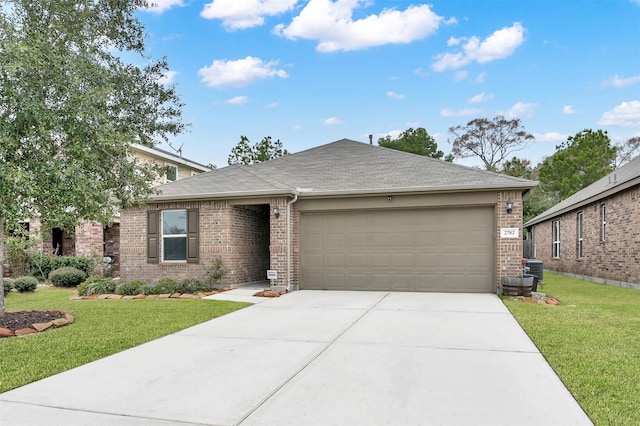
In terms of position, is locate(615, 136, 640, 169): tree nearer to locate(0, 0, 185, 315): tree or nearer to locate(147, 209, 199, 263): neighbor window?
locate(147, 209, 199, 263): neighbor window

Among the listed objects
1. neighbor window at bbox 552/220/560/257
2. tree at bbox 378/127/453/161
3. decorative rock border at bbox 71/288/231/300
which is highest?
tree at bbox 378/127/453/161

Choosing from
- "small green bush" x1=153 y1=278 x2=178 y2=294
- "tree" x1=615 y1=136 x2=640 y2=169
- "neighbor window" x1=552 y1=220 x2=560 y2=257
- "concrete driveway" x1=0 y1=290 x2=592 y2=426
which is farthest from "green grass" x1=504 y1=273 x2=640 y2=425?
"tree" x1=615 y1=136 x2=640 y2=169

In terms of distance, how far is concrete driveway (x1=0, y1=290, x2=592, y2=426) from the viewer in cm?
326

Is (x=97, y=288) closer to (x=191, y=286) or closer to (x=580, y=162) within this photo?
(x=191, y=286)

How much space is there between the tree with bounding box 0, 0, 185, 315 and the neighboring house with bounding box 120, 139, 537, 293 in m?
2.99

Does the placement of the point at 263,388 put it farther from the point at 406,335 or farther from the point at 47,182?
the point at 47,182

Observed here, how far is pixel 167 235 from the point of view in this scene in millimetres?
11617

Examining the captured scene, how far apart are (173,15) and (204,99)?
5.49 metres

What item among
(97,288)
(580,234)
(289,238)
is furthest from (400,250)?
(580,234)

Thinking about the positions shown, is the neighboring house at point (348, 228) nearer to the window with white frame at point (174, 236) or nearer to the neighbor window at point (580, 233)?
the window with white frame at point (174, 236)

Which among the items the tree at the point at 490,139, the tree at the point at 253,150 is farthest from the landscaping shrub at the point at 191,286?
the tree at the point at 490,139

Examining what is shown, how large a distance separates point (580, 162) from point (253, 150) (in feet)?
84.0

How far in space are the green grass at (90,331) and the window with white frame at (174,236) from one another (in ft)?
6.77

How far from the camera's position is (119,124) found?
10695 millimetres
